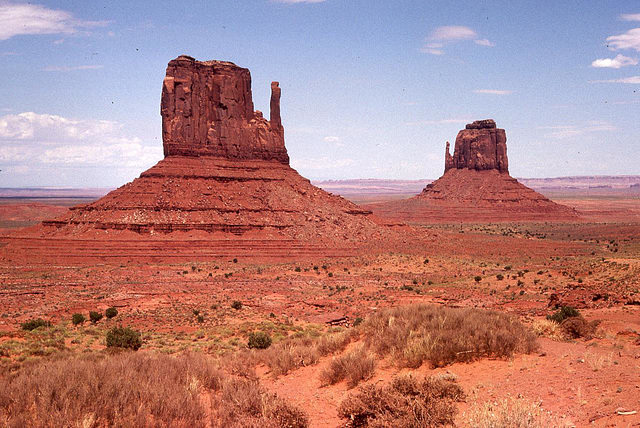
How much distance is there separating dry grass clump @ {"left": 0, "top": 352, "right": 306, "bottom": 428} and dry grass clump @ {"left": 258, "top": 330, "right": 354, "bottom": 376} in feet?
9.51

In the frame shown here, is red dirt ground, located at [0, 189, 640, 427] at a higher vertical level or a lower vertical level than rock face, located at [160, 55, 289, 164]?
lower

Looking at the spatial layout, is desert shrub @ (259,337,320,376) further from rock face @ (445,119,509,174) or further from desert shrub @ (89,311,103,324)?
rock face @ (445,119,509,174)

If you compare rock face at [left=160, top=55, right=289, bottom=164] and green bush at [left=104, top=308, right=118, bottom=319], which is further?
rock face at [left=160, top=55, right=289, bottom=164]

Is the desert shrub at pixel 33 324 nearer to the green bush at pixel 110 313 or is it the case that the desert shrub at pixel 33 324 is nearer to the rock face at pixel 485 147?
the green bush at pixel 110 313

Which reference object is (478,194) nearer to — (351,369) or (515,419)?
(351,369)

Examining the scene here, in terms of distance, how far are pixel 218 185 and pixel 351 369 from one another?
54.8 m

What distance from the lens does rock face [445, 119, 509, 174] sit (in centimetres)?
12950

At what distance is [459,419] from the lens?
7.35 m

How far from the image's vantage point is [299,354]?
507 inches

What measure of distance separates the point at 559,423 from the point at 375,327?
7.14 metres

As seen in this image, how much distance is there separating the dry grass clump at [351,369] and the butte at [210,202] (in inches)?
1710

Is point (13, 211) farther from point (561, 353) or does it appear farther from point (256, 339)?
point (561, 353)

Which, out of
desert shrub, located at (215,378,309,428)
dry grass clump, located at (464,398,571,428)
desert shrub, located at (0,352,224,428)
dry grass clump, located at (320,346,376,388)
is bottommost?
dry grass clump, located at (320,346,376,388)

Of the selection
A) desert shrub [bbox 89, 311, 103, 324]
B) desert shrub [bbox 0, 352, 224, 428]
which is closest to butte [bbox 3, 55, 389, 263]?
desert shrub [bbox 89, 311, 103, 324]
